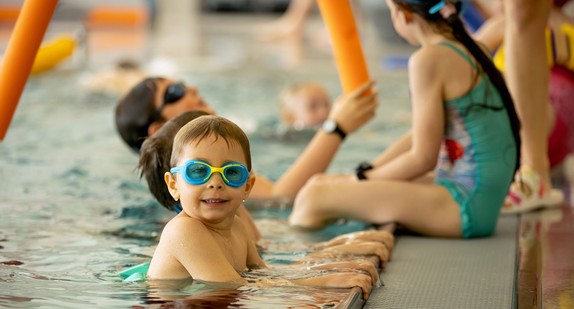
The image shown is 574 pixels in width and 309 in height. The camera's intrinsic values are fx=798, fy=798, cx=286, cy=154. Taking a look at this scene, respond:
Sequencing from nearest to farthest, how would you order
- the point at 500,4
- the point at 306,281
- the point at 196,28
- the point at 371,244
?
the point at 306,281
the point at 371,244
the point at 500,4
the point at 196,28

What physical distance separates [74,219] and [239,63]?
24.2 feet

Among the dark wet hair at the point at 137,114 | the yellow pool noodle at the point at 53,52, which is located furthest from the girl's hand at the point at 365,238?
the yellow pool noodle at the point at 53,52

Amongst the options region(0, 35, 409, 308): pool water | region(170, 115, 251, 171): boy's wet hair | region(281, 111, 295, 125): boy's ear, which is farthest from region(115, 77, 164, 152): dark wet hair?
region(281, 111, 295, 125): boy's ear

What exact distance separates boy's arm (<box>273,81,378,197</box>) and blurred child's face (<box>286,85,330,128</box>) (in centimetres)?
229

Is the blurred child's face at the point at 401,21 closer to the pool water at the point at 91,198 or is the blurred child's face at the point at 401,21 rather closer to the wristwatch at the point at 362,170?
the wristwatch at the point at 362,170

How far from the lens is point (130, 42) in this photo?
1344 cm

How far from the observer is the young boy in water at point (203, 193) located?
220cm

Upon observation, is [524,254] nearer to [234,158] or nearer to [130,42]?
[234,158]

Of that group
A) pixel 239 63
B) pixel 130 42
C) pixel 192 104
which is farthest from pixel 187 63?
pixel 192 104

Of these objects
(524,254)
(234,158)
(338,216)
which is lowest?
(524,254)

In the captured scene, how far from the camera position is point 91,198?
3.97 meters

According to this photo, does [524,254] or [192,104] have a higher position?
[192,104]

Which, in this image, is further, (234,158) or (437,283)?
(437,283)

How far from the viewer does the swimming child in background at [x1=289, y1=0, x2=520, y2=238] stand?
308 centimetres
